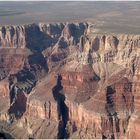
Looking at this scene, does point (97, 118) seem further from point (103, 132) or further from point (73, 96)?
point (73, 96)

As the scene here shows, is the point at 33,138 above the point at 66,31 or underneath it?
underneath

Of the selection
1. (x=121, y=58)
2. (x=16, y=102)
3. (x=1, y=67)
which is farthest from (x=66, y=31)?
(x=121, y=58)

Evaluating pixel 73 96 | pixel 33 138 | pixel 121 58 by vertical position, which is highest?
pixel 121 58

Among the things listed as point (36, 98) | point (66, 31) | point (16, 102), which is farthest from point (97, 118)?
point (66, 31)

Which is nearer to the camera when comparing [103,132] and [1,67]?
[103,132]

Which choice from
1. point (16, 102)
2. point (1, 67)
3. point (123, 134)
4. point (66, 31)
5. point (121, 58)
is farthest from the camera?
point (66, 31)

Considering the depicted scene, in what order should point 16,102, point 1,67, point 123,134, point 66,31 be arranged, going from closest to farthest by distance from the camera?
point 123,134 < point 16,102 < point 1,67 < point 66,31
